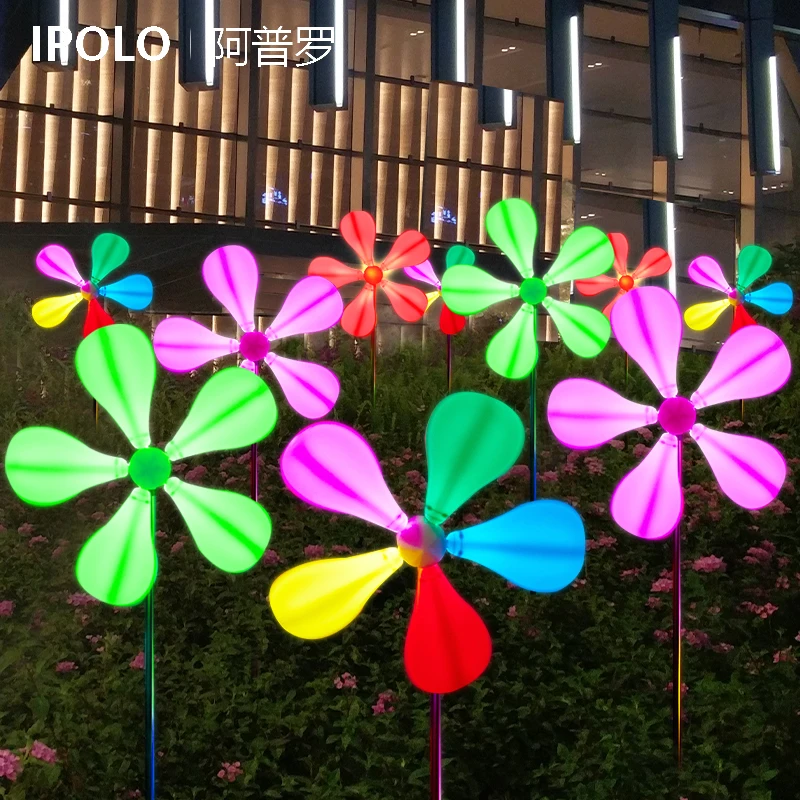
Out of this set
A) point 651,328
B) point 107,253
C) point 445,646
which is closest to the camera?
point 445,646

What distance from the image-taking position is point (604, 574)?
195 inches

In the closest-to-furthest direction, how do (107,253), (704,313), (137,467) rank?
(137,467), (107,253), (704,313)

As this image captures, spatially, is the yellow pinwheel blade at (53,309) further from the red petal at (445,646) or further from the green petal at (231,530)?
the red petal at (445,646)

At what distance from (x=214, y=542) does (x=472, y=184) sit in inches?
415

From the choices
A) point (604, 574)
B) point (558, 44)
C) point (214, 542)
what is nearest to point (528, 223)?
point (604, 574)

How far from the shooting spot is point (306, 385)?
4738 millimetres

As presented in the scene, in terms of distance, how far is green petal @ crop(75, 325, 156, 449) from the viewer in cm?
276

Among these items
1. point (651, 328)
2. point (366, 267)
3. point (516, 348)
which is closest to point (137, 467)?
point (651, 328)

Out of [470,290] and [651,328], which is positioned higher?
[470,290]

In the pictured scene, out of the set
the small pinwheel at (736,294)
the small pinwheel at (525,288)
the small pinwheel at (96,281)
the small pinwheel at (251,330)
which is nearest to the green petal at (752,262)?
the small pinwheel at (736,294)

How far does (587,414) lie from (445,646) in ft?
3.85

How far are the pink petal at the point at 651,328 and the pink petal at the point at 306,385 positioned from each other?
62.8 inches

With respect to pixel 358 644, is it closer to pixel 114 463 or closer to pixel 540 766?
pixel 540 766

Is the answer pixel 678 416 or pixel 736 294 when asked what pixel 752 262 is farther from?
pixel 678 416
